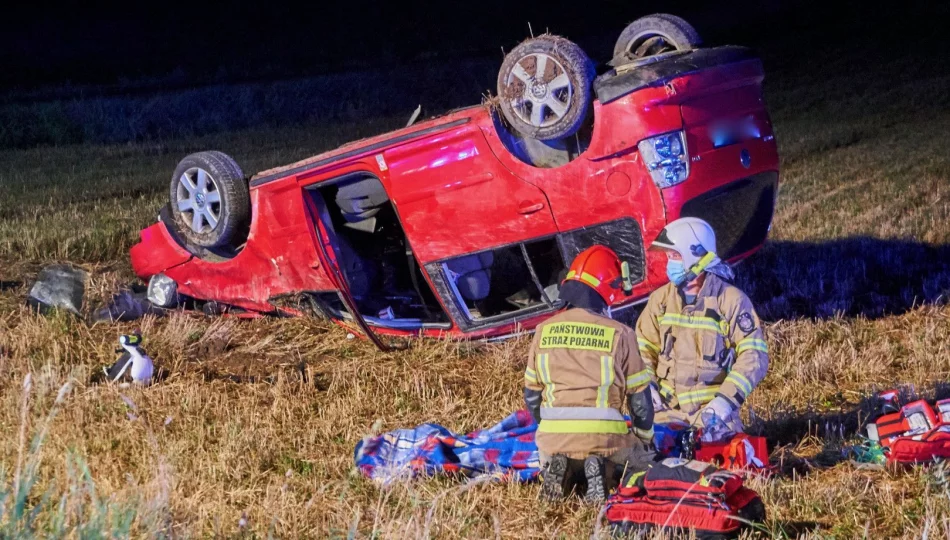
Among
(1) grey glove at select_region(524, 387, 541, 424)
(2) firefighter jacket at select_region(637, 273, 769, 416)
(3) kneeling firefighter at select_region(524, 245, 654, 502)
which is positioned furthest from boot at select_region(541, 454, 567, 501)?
(2) firefighter jacket at select_region(637, 273, 769, 416)

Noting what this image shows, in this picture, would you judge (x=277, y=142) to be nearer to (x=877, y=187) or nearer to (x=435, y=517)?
(x=877, y=187)

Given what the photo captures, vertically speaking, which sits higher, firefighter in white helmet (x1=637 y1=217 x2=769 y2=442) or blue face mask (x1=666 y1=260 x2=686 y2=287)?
blue face mask (x1=666 y1=260 x2=686 y2=287)

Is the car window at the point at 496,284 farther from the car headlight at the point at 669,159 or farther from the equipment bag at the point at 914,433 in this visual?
the equipment bag at the point at 914,433

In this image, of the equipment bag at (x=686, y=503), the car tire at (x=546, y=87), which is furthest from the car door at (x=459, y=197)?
the equipment bag at (x=686, y=503)

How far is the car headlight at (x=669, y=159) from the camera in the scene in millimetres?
6199

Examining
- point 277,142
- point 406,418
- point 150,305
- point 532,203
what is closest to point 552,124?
point 532,203

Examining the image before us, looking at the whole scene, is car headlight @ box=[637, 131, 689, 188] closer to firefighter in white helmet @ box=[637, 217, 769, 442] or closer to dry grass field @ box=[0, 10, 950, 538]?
firefighter in white helmet @ box=[637, 217, 769, 442]

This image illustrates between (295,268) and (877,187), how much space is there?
7.65 m

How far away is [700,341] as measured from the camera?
17.6ft

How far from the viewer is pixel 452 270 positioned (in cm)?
707

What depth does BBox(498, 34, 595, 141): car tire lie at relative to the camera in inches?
245

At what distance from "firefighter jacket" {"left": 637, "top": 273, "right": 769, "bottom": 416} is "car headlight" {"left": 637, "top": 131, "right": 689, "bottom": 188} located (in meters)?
0.87

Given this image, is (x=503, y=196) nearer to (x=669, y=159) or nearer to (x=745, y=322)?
(x=669, y=159)

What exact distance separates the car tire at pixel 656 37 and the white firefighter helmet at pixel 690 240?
1.72 metres
